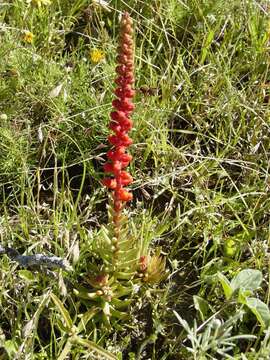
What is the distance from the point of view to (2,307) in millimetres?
2094

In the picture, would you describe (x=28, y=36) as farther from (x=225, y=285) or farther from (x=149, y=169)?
(x=225, y=285)

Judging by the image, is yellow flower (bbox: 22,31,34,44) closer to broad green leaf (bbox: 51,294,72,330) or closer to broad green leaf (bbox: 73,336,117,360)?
broad green leaf (bbox: 51,294,72,330)

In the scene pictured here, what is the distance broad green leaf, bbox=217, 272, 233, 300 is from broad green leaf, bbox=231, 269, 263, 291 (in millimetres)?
19

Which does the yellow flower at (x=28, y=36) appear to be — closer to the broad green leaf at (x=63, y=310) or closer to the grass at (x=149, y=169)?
the grass at (x=149, y=169)

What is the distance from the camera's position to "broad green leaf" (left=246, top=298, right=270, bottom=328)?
82.3 inches

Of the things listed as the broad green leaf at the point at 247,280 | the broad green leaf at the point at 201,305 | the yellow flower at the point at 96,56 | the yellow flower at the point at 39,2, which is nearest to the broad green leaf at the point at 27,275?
the broad green leaf at the point at 201,305

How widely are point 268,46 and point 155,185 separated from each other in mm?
955

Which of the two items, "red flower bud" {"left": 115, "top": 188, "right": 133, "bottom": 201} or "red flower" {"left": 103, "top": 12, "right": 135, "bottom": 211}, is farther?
"red flower bud" {"left": 115, "top": 188, "right": 133, "bottom": 201}

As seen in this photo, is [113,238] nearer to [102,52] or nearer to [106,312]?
[106,312]

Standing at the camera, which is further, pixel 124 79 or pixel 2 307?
pixel 2 307

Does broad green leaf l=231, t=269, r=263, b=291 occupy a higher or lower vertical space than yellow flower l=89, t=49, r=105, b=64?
lower

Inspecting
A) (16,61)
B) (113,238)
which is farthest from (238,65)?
(113,238)

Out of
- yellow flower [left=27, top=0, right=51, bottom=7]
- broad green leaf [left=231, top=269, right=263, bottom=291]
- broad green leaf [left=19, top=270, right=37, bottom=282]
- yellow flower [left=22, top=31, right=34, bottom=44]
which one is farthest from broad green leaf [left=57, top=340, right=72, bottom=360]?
yellow flower [left=27, top=0, right=51, bottom=7]

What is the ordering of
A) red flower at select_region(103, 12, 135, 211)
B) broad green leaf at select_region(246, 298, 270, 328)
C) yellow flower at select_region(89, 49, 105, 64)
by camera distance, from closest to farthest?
red flower at select_region(103, 12, 135, 211), broad green leaf at select_region(246, 298, 270, 328), yellow flower at select_region(89, 49, 105, 64)
